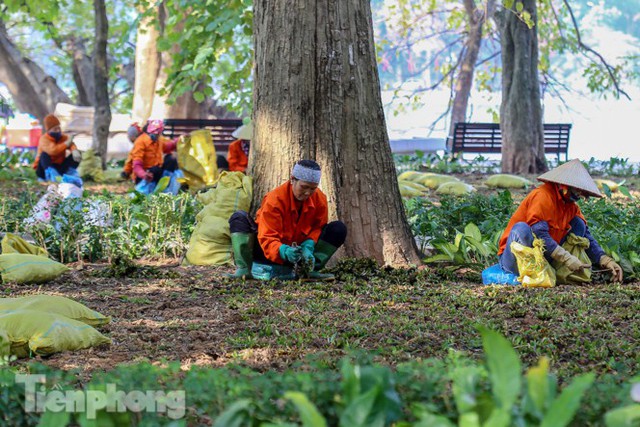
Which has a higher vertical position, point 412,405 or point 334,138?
point 334,138

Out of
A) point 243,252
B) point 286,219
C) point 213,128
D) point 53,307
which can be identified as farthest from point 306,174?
point 213,128

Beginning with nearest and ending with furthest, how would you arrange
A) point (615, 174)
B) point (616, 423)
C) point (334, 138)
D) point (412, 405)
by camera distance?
point (616, 423), point (412, 405), point (334, 138), point (615, 174)

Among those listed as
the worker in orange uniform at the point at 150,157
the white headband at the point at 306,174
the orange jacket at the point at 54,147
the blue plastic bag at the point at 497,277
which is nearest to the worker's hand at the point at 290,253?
the white headband at the point at 306,174

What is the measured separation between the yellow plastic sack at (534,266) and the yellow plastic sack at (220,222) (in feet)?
7.33

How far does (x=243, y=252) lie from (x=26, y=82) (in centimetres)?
1867

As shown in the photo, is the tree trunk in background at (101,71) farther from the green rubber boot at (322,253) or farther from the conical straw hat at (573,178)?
the conical straw hat at (573,178)

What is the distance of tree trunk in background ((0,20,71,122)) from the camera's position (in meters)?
23.1

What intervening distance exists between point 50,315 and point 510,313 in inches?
104

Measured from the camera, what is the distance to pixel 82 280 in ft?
23.2

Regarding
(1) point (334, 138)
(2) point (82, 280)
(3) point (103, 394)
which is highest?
(1) point (334, 138)

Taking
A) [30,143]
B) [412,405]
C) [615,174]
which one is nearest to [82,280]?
[412,405]

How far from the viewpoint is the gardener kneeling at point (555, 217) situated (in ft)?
21.5

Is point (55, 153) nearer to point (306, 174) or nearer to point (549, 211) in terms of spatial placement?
point (306, 174)

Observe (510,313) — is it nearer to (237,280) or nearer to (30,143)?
(237,280)
